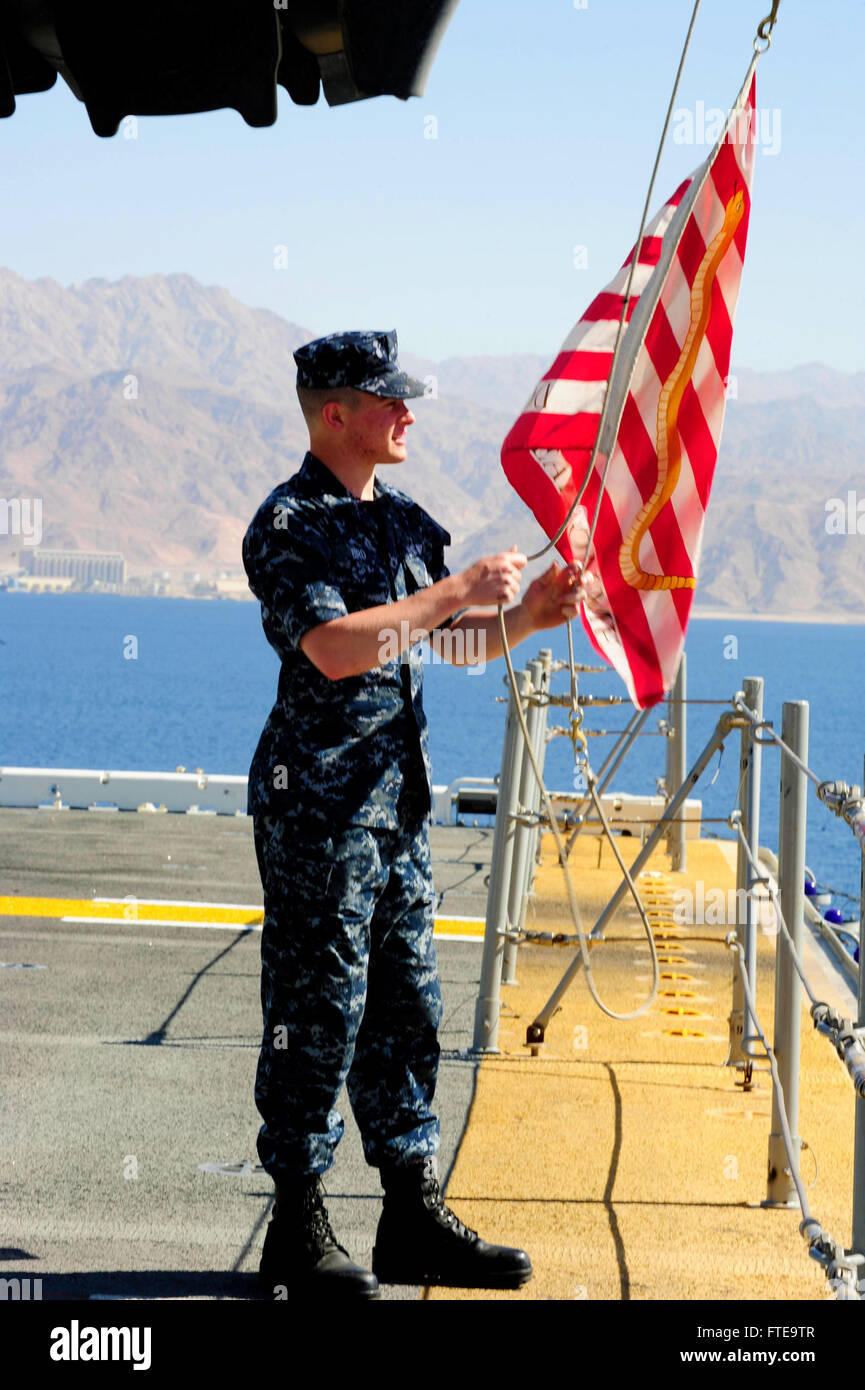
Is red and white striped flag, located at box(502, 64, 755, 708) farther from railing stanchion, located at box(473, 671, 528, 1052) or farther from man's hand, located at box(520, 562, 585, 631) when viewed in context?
railing stanchion, located at box(473, 671, 528, 1052)

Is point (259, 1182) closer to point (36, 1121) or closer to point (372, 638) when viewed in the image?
point (36, 1121)

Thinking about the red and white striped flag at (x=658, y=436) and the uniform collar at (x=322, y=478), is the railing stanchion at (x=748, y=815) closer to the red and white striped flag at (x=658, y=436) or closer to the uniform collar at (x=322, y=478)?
the red and white striped flag at (x=658, y=436)

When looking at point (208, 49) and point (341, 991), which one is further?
point (208, 49)


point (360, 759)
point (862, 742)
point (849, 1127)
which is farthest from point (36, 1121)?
point (862, 742)

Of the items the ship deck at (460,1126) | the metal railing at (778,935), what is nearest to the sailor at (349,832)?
the ship deck at (460,1126)

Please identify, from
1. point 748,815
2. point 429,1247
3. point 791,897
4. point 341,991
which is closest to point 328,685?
point 341,991

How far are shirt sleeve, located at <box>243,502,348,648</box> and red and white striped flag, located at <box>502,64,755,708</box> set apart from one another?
0.99 metres

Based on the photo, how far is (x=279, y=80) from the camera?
13.3 feet

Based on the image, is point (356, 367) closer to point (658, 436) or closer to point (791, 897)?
point (658, 436)

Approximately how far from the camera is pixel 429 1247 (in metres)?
3.82

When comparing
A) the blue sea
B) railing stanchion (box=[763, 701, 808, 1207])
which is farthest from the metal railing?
the blue sea

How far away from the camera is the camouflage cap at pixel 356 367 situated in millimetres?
3629

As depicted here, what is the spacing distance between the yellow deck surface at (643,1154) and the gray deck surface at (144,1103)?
21 cm

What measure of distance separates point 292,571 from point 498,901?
3.16 m
